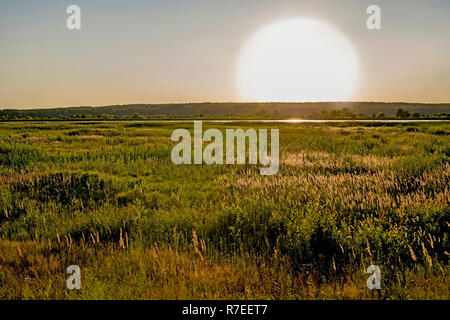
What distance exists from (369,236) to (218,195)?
5.14 m

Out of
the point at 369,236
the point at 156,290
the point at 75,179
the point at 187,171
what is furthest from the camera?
the point at 187,171

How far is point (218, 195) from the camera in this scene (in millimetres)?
9859

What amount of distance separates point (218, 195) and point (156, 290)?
596 centimetres

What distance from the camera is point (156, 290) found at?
3969 mm

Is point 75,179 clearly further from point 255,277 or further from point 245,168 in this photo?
point 255,277

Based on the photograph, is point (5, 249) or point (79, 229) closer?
point (5, 249)
